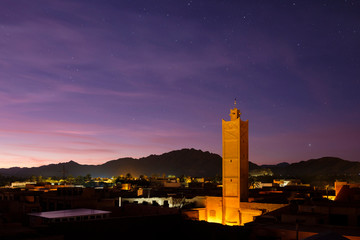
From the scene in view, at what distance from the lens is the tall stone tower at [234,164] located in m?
38.2

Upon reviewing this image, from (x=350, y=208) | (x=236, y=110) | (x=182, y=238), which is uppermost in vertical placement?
(x=236, y=110)

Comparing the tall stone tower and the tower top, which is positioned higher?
the tower top

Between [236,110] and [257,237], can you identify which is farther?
[236,110]

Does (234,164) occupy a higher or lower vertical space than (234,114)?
lower

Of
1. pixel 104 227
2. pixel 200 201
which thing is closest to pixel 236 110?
pixel 200 201

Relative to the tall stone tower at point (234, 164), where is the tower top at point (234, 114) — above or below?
above

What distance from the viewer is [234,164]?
128 feet

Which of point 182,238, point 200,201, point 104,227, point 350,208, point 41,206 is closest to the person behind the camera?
point 104,227

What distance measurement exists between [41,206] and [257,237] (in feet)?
79.1

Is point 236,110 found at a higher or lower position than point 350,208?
higher

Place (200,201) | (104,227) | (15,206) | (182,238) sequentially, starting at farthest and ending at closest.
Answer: (200,201) → (15,206) → (182,238) → (104,227)

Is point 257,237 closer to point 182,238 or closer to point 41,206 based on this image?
point 182,238

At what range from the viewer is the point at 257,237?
20.4 meters

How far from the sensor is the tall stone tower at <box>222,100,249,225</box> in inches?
1506
